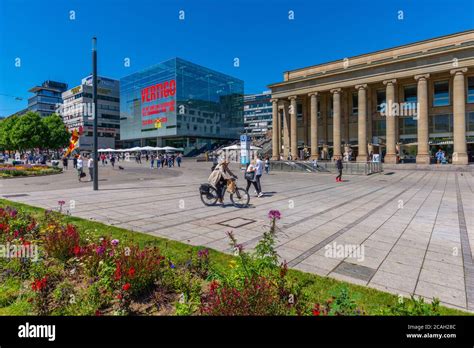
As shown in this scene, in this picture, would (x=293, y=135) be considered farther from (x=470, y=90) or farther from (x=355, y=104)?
(x=470, y=90)

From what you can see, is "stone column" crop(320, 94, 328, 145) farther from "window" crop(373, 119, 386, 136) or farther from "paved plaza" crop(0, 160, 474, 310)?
"paved plaza" crop(0, 160, 474, 310)

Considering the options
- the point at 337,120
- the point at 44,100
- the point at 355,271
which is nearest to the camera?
the point at 355,271

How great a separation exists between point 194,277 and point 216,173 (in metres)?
6.37

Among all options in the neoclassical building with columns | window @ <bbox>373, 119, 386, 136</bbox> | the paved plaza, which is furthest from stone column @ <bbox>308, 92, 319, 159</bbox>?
the paved plaza

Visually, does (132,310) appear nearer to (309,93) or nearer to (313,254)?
(313,254)

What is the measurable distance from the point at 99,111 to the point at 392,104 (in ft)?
306

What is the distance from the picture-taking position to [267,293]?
2.98 metres

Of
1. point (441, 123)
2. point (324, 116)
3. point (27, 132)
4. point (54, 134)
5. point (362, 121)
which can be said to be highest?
point (324, 116)

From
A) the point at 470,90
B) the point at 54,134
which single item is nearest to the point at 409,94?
the point at 470,90

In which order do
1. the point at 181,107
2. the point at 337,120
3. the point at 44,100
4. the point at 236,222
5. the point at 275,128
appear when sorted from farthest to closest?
the point at 44,100, the point at 181,107, the point at 275,128, the point at 337,120, the point at 236,222

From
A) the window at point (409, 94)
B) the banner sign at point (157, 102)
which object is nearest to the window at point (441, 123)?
the window at point (409, 94)

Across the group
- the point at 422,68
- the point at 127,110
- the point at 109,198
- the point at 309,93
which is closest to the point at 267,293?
the point at 109,198

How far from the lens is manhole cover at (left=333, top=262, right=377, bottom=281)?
4344mm

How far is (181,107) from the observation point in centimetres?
7569
